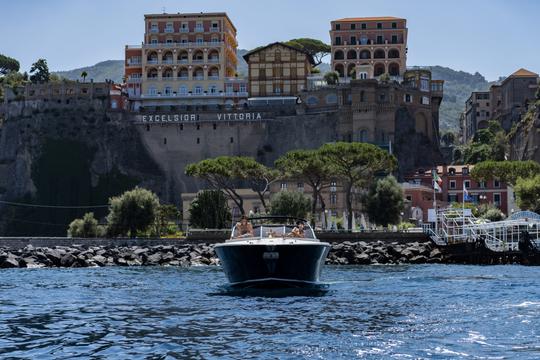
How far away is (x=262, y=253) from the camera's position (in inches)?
1609

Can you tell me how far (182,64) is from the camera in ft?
514

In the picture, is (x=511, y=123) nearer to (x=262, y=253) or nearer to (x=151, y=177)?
(x=151, y=177)

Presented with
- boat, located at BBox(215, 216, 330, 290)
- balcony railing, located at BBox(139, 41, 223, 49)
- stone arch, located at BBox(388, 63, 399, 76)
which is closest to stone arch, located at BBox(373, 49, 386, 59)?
stone arch, located at BBox(388, 63, 399, 76)

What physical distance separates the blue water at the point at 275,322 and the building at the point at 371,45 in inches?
4370

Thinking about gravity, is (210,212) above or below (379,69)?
below

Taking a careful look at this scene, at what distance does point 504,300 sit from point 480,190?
99.8 meters

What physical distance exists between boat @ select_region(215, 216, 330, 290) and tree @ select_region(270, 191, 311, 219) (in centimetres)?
5689

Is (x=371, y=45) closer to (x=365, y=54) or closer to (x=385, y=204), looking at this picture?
(x=365, y=54)

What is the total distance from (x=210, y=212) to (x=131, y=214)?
9.09 meters

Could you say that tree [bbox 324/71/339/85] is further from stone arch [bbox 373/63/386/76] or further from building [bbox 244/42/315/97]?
stone arch [bbox 373/63/386/76]

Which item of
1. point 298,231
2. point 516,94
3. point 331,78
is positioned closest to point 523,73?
point 516,94

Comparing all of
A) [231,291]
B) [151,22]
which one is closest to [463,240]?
[231,291]

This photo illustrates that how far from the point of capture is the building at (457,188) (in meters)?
132

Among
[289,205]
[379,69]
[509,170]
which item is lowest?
[289,205]
